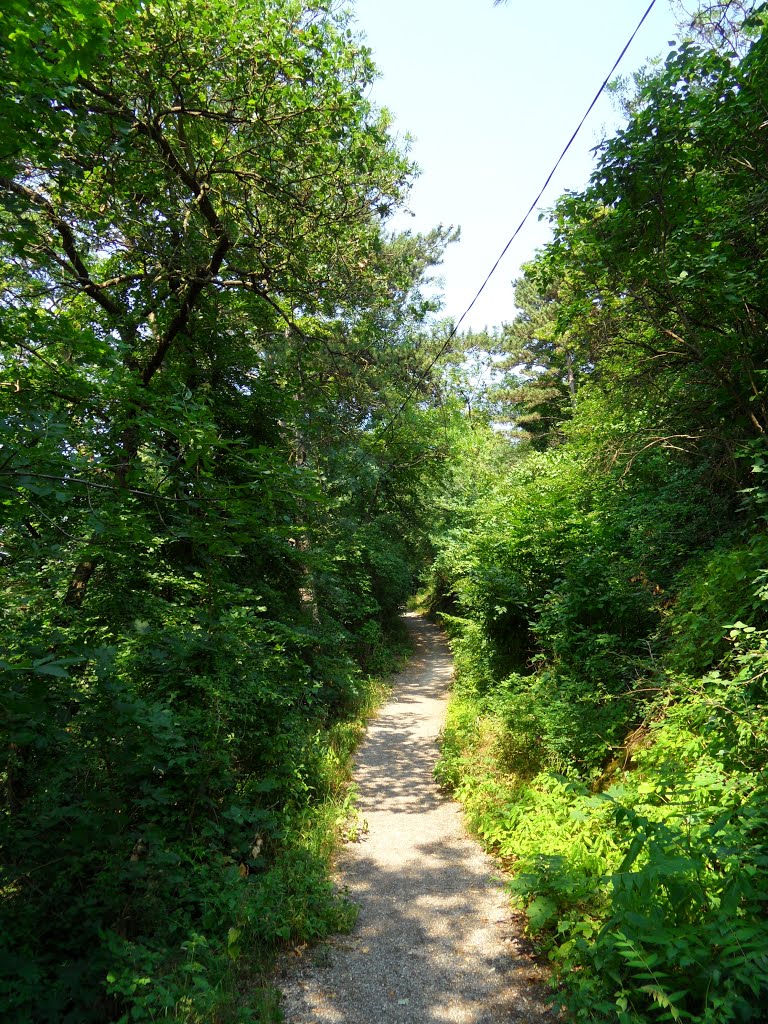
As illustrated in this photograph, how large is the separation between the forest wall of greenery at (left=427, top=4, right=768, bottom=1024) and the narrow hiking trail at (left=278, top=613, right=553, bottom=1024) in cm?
31

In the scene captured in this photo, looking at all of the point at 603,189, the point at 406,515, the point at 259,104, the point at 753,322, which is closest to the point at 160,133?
the point at 259,104

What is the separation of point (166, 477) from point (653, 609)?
193 inches

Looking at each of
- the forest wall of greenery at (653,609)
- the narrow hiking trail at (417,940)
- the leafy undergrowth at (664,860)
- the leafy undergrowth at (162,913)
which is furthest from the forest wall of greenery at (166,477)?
the forest wall of greenery at (653,609)

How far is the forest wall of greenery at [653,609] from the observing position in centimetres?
289

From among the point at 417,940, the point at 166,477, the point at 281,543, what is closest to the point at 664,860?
the point at 417,940

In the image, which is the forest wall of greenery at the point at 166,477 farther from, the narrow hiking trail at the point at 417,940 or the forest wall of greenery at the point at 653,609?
the forest wall of greenery at the point at 653,609

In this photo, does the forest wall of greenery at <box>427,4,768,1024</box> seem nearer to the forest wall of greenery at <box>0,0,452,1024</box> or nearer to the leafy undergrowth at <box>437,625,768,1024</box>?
the leafy undergrowth at <box>437,625,768,1024</box>

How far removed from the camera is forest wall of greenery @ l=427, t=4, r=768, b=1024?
289 centimetres

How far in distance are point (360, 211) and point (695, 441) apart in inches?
205

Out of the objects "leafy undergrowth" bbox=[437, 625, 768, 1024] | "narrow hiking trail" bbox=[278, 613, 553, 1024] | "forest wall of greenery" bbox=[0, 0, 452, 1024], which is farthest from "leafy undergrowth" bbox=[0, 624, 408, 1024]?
"leafy undergrowth" bbox=[437, 625, 768, 1024]

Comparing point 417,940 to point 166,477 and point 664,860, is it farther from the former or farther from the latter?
point 166,477

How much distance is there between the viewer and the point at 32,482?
271 centimetres

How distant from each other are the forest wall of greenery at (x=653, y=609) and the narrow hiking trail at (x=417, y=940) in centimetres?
31

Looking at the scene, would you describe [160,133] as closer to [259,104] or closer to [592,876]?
[259,104]
